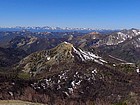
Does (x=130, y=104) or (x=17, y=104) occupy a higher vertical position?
(x=17, y=104)

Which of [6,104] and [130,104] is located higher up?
[6,104]

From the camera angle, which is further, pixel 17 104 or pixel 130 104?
pixel 130 104

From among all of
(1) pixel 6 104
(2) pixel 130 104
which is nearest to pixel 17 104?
(1) pixel 6 104

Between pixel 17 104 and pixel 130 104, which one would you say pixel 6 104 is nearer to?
pixel 17 104

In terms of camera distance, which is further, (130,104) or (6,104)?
(130,104)
